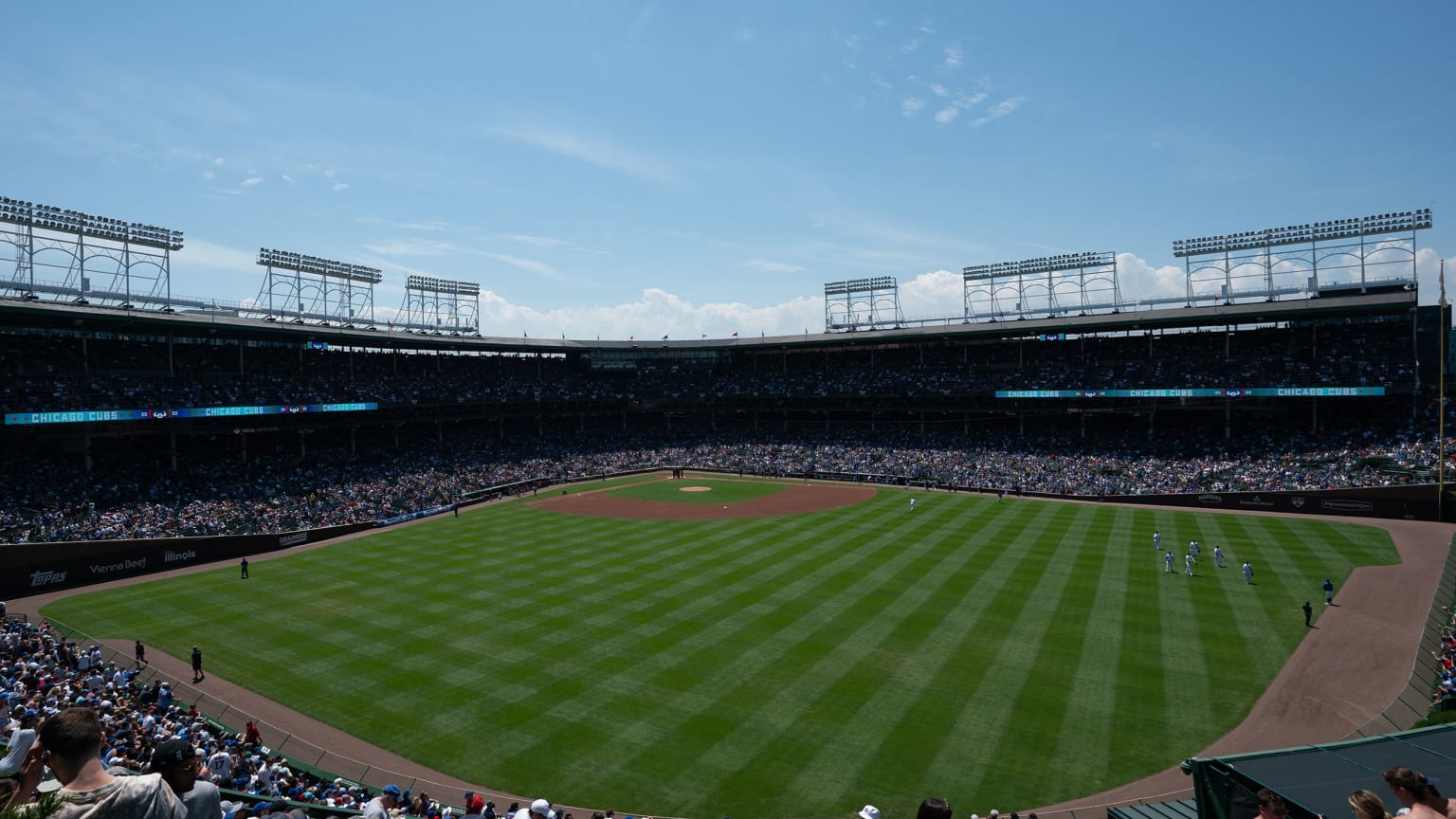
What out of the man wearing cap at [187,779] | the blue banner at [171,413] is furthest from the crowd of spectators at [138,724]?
the blue banner at [171,413]

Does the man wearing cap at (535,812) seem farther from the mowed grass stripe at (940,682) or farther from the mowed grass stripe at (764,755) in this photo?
the mowed grass stripe at (940,682)

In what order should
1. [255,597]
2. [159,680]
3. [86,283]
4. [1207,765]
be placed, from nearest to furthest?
1. [1207,765]
2. [159,680]
3. [255,597]
4. [86,283]

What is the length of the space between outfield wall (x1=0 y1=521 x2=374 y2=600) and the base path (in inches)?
730

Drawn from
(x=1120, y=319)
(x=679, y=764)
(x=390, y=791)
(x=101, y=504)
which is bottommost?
(x=679, y=764)

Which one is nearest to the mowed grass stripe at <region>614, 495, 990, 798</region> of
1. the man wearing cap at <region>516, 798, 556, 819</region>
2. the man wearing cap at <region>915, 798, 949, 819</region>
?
the man wearing cap at <region>516, 798, 556, 819</region>

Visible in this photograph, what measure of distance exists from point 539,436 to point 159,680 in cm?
5471

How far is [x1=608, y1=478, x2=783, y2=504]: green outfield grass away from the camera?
55.7 m

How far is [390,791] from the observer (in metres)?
13.6

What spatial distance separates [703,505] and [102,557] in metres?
33.4

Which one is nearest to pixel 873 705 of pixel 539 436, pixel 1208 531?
pixel 1208 531

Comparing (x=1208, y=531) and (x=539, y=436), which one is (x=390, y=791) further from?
(x=539, y=436)

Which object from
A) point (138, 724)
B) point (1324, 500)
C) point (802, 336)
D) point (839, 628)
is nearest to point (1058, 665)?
point (839, 628)

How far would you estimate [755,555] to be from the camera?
121 feet

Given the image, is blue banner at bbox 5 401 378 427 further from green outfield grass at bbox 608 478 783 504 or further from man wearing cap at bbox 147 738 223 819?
man wearing cap at bbox 147 738 223 819
